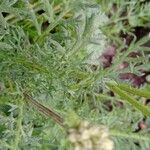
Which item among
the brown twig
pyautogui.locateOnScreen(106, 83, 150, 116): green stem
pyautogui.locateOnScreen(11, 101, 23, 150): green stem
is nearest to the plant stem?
pyautogui.locateOnScreen(106, 83, 150, 116): green stem

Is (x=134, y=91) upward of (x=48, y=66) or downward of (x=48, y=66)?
downward

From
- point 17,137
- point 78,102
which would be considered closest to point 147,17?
point 78,102

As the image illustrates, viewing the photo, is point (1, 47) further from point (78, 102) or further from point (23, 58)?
point (78, 102)

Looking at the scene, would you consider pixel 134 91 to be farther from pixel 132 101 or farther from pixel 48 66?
pixel 48 66

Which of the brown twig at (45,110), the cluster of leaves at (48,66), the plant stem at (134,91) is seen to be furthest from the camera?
the cluster of leaves at (48,66)

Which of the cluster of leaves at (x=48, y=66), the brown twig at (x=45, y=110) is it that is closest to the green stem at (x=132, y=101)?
the cluster of leaves at (x=48, y=66)

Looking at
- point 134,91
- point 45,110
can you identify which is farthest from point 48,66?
point 134,91

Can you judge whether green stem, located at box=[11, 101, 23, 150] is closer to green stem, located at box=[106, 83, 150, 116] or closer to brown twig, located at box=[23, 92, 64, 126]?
brown twig, located at box=[23, 92, 64, 126]

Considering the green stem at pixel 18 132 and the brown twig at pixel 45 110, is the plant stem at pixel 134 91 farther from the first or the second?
the green stem at pixel 18 132
